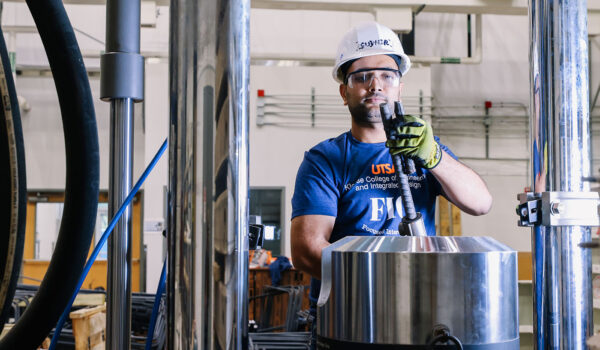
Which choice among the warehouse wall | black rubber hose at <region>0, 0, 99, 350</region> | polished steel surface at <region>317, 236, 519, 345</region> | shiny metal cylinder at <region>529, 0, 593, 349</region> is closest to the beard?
shiny metal cylinder at <region>529, 0, 593, 349</region>

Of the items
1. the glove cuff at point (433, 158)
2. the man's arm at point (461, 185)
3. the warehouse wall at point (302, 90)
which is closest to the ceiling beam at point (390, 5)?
the warehouse wall at point (302, 90)

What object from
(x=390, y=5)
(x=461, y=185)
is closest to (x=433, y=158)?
(x=461, y=185)

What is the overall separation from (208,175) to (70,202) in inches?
9.2

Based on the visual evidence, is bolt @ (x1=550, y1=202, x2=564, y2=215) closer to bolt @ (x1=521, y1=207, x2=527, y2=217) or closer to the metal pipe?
bolt @ (x1=521, y1=207, x2=527, y2=217)

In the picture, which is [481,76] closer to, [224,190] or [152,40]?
[152,40]

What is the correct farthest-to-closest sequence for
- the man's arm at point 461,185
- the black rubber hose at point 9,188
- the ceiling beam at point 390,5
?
1. the ceiling beam at point 390,5
2. the man's arm at point 461,185
3. the black rubber hose at point 9,188

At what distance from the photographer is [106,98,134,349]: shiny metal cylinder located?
63 centimetres

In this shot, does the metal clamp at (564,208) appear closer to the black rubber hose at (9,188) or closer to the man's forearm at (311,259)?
the black rubber hose at (9,188)

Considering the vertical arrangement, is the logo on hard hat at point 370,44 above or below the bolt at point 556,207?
above

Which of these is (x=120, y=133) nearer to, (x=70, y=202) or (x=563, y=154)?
(x=70, y=202)

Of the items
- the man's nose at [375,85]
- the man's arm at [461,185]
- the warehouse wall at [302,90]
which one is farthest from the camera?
the warehouse wall at [302,90]

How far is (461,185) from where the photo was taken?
1.23m

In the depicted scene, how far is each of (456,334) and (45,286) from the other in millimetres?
397

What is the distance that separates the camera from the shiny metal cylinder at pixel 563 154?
22.9 inches
